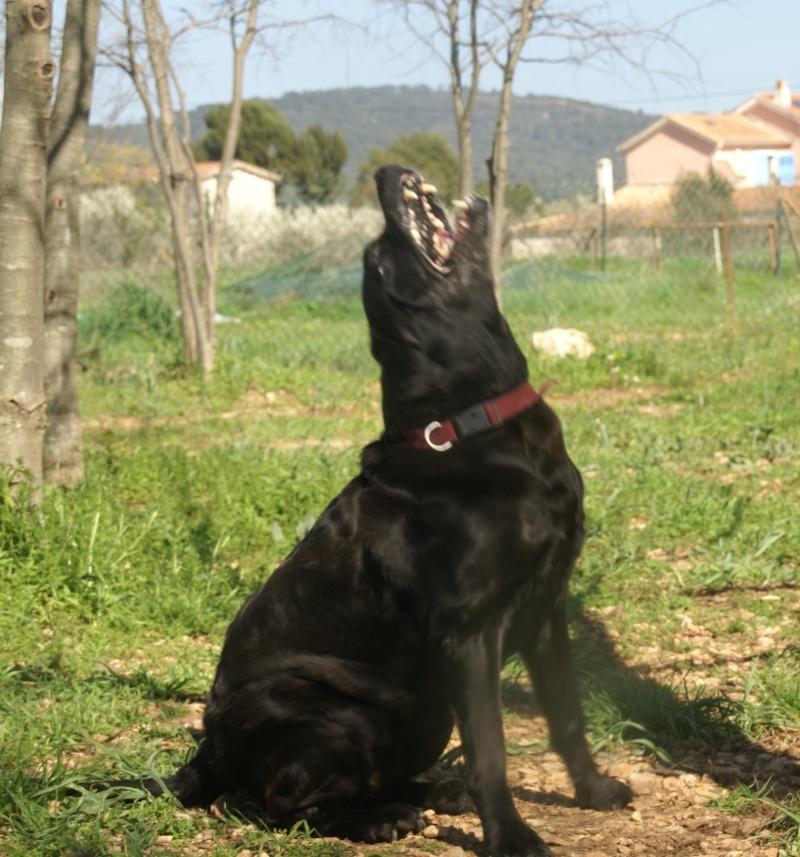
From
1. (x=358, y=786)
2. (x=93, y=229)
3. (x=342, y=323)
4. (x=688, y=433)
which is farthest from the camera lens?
(x=93, y=229)

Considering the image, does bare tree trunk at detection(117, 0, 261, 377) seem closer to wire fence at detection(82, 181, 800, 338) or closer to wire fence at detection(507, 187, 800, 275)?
wire fence at detection(82, 181, 800, 338)

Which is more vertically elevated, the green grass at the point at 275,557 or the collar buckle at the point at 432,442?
the collar buckle at the point at 432,442

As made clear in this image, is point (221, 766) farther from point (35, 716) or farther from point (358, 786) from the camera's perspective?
point (35, 716)

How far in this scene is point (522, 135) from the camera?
500 feet

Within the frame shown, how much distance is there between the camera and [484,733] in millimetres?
2455

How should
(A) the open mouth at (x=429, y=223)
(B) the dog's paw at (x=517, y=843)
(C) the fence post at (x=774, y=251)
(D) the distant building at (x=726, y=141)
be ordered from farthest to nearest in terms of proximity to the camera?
(D) the distant building at (x=726, y=141) < (C) the fence post at (x=774, y=251) < (A) the open mouth at (x=429, y=223) < (B) the dog's paw at (x=517, y=843)

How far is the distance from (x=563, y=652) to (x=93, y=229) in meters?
21.2

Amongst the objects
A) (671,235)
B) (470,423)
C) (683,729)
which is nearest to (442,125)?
(671,235)

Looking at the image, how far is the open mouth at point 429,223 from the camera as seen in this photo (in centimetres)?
270

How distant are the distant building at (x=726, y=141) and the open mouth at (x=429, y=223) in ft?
175

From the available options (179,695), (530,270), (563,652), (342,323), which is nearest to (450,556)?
(563,652)

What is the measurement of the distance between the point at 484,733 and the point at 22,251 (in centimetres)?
294

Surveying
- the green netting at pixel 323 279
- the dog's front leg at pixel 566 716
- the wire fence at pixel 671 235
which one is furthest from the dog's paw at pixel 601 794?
the wire fence at pixel 671 235

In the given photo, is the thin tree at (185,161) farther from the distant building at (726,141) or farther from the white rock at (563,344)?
the distant building at (726,141)
